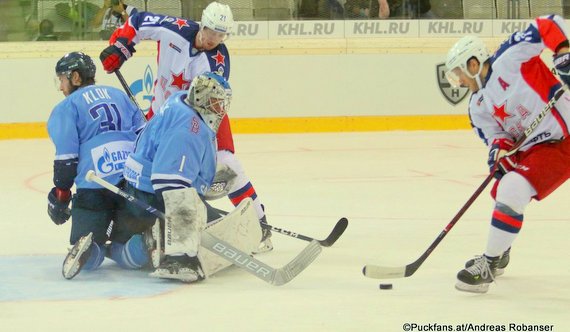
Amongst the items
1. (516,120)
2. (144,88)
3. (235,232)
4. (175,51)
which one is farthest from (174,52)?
(144,88)

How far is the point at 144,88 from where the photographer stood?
9508 mm

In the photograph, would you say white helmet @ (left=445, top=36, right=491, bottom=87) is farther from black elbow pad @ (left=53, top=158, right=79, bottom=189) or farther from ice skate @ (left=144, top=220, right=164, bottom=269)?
black elbow pad @ (left=53, top=158, right=79, bottom=189)

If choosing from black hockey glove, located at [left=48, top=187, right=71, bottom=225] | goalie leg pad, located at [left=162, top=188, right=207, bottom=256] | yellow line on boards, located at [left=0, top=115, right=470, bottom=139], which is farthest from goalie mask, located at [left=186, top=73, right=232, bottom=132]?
yellow line on boards, located at [left=0, top=115, right=470, bottom=139]

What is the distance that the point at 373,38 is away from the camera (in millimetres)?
9969

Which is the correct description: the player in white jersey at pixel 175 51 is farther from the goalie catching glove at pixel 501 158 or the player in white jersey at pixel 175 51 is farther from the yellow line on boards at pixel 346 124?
the yellow line on boards at pixel 346 124

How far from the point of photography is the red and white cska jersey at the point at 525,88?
12.9 feet

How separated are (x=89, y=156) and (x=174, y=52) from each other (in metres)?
1.05

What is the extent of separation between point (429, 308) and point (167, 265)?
1.01 meters

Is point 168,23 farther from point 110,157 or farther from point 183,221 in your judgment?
point 183,221

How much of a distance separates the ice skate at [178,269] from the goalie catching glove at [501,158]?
46.9 inches

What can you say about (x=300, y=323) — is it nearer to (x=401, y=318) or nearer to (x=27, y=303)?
(x=401, y=318)

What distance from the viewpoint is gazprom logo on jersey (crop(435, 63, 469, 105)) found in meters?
10.0

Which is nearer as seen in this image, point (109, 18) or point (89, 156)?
point (89, 156)

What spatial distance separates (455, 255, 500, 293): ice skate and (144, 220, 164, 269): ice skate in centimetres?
115
